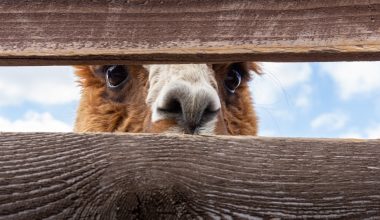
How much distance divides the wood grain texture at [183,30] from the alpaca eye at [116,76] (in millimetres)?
3042

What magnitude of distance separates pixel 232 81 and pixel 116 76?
937 millimetres

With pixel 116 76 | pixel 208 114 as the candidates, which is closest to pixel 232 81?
pixel 116 76

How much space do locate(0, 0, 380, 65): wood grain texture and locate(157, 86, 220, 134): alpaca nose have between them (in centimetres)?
166

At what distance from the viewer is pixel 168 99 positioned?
3531 mm

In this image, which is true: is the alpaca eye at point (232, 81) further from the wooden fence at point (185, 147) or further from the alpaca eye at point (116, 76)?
the wooden fence at point (185, 147)

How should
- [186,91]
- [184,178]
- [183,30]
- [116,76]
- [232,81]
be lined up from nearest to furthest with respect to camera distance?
[184,178] → [183,30] → [186,91] → [116,76] → [232,81]

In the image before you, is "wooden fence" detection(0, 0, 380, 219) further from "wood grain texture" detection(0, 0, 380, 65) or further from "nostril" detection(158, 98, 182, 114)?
"nostril" detection(158, 98, 182, 114)

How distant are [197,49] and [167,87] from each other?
6.15 feet

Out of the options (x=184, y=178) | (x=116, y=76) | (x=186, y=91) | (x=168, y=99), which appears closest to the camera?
(x=184, y=178)

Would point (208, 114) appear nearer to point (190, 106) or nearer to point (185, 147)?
point (190, 106)

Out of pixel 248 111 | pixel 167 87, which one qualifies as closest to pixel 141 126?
pixel 167 87

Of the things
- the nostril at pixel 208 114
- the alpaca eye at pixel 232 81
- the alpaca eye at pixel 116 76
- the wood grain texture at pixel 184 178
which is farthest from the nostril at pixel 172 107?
the wood grain texture at pixel 184 178

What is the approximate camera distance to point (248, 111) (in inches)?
220

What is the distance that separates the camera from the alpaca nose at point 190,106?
11.1 ft
